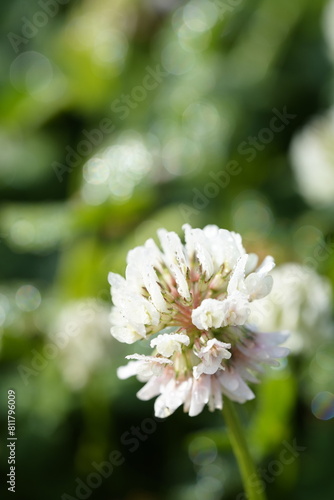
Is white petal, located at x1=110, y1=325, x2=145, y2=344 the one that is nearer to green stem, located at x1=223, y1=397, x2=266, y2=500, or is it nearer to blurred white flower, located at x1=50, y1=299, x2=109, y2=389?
green stem, located at x1=223, y1=397, x2=266, y2=500

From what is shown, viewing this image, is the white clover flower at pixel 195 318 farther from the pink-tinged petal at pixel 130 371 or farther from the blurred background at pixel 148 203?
the blurred background at pixel 148 203

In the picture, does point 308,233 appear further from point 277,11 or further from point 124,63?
point 124,63

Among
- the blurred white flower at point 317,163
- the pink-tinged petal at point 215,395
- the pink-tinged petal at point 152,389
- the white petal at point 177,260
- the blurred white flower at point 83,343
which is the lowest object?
the pink-tinged petal at point 215,395

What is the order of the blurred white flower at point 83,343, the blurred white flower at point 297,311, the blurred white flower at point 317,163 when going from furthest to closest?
the blurred white flower at point 317,163, the blurred white flower at point 83,343, the blurred white flower at point 297,311

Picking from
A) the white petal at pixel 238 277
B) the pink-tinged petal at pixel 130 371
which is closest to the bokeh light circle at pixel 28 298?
the pink-tinged petal at pixel 130 371

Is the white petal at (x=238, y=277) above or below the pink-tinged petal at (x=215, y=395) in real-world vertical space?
above

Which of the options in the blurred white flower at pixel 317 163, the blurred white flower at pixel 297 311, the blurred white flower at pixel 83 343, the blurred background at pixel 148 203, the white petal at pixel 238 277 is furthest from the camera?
the blurred white flower at pixel 317 163

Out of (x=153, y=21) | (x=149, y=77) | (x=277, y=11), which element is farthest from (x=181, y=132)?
(x=153, y=21)

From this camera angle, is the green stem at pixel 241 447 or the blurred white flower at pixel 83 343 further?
the blurred white flower at pixel 83 343
